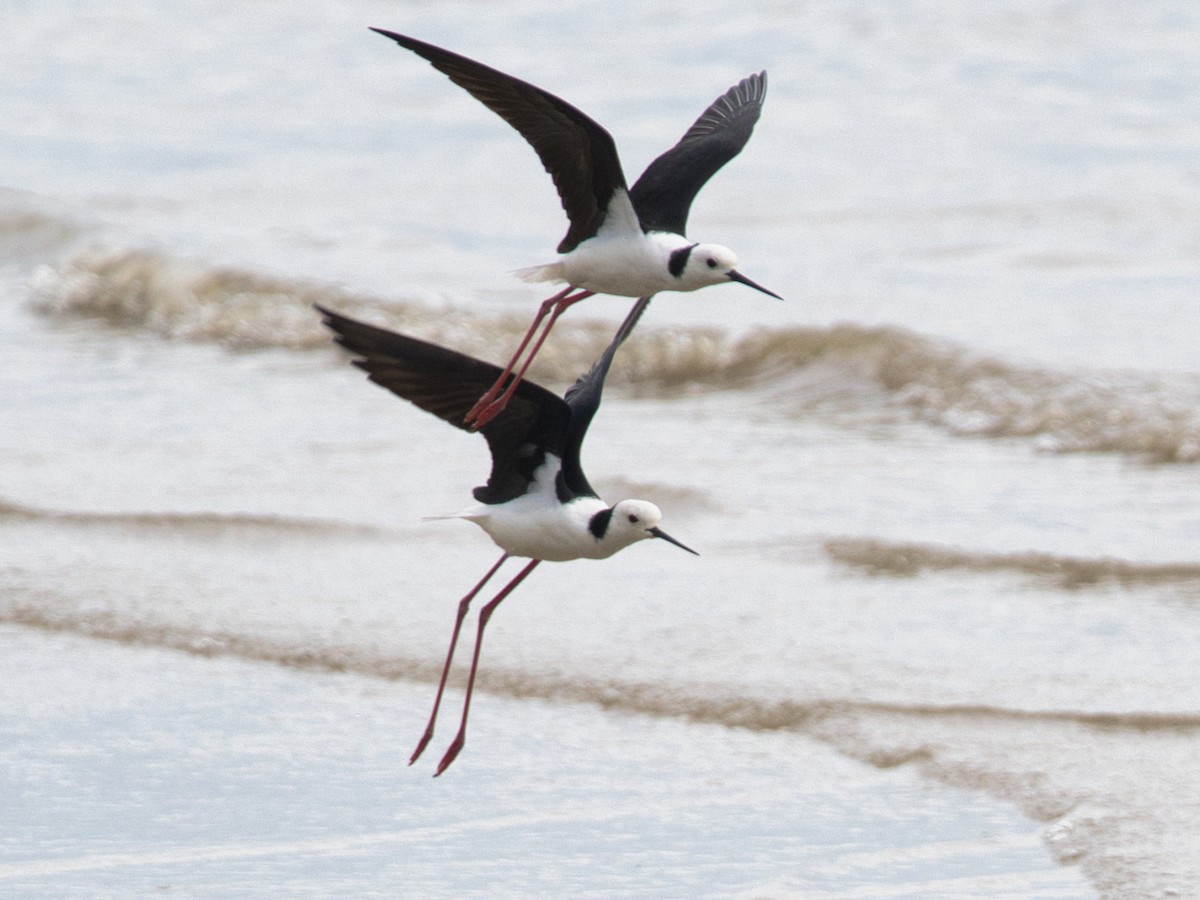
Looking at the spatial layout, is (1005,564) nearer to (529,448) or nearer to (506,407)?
(529,448)

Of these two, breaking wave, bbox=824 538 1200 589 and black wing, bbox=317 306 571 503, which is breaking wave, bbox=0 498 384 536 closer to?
breaking wave, bbox=824 538 1200 589

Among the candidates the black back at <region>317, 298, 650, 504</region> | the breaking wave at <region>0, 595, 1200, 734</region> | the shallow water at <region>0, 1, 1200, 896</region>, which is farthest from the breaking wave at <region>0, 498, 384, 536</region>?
the black back at <region>317, 298, 650, 504</region>

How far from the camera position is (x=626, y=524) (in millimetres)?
4133

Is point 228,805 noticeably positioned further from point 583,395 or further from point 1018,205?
point 1018,205

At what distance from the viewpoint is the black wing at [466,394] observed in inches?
154

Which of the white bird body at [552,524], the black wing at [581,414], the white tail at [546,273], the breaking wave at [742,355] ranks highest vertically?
the white tail at [546,273]

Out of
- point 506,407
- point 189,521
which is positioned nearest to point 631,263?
point 506,407

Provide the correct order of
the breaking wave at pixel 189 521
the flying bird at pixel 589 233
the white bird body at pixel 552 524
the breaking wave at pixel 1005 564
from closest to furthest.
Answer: the flying bird at pixel 589 233 → the white bird body at pixel 552 524 → the breaking wave at pixel 1005 564 → the breaking wave at pixel 189 521

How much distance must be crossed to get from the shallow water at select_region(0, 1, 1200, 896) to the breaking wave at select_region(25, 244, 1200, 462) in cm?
3

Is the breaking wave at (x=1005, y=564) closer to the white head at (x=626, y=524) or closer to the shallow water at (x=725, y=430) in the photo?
the shallow water at (x=725, y=430)

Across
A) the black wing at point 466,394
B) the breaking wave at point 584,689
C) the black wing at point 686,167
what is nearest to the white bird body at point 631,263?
the black wing at point 686,167

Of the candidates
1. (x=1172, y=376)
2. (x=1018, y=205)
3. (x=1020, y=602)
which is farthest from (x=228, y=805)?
(x=1018, y=205)

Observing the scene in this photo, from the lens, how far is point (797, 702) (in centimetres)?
626

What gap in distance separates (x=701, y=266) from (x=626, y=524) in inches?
22.1
